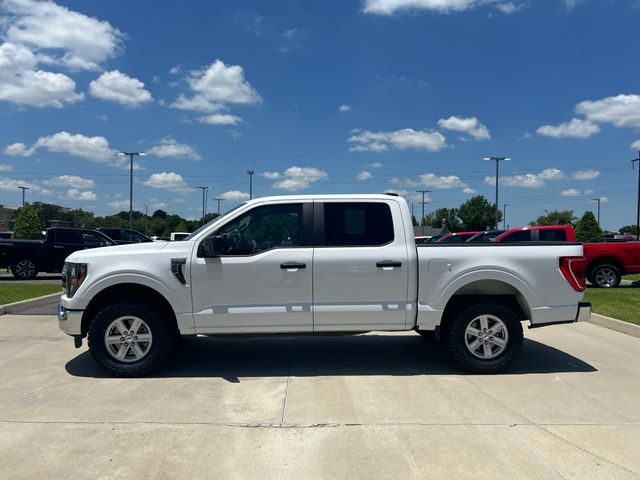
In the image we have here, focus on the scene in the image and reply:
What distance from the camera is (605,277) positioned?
1462cm

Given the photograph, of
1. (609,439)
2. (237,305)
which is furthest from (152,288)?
(609,439)

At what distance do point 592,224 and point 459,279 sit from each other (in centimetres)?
4450

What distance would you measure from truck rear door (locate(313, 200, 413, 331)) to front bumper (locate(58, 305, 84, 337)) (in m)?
2.52

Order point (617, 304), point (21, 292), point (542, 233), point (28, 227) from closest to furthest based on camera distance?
point (617, 304) < point (21, 292) < point (542, 233) < point (28, 227)

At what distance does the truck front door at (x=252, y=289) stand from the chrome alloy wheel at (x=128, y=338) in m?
0.60

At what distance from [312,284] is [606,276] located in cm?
1235

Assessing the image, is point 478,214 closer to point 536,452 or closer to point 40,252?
point 40,252

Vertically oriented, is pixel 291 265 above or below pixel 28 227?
below

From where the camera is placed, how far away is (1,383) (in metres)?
5.37

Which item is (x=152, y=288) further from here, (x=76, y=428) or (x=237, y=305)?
(x=76, y=428)

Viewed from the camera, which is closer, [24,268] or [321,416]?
[321,416]

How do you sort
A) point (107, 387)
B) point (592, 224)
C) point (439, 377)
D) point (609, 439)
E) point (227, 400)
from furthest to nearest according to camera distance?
point (592, 224), point (439, 377), point (107, 387), point (227, 400), point (609, 439)

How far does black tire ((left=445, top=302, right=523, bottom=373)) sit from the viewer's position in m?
5.65

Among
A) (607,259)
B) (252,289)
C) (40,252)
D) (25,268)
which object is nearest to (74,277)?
(252,289)
